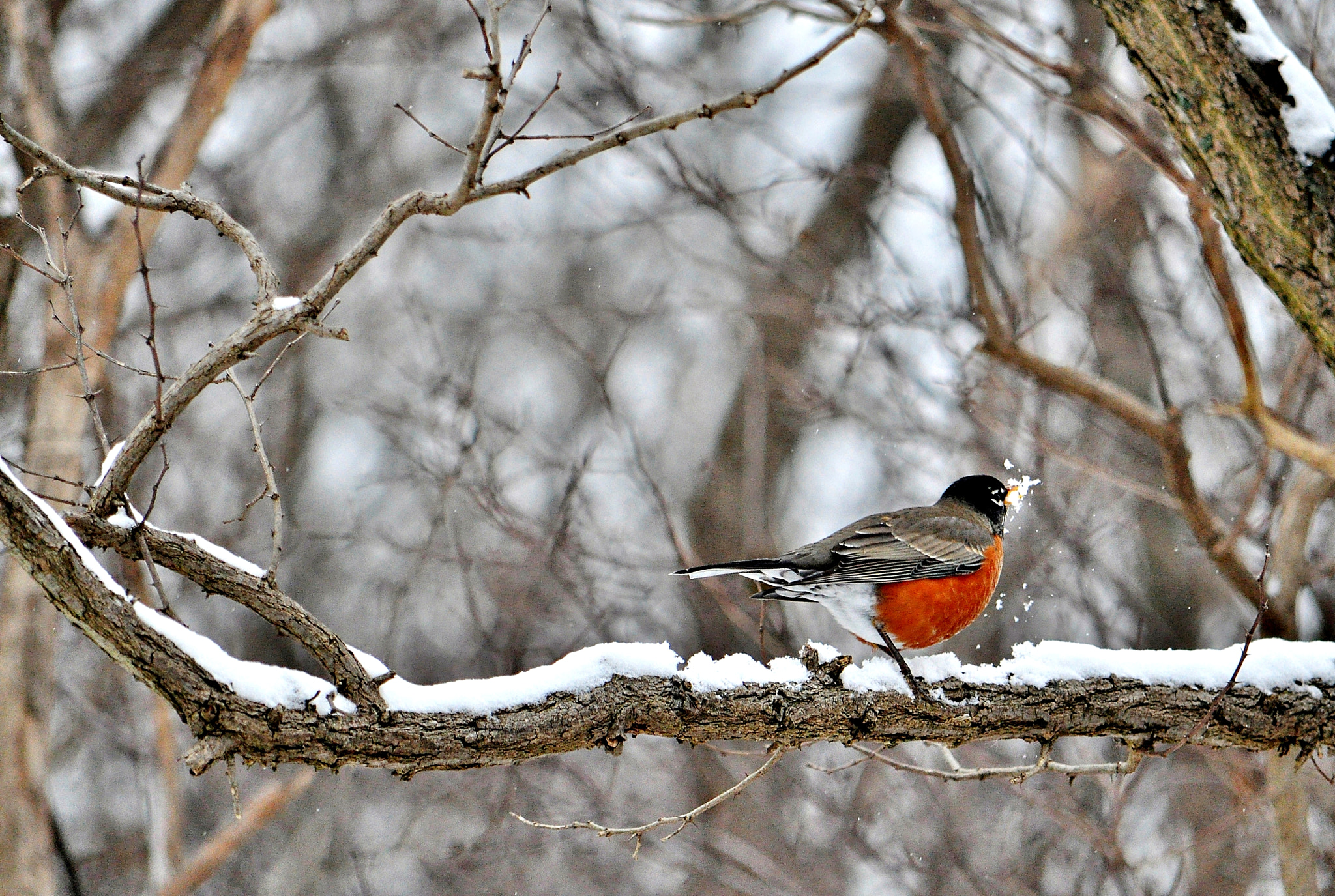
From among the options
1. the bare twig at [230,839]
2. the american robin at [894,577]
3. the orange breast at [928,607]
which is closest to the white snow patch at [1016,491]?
the american robin at [894,577]

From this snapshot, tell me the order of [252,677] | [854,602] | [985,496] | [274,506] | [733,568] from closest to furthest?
1. [252,677]
2. [274,506]
3. [733,568]
4. [854,602]
5. [985,496]

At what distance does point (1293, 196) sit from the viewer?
2.83m

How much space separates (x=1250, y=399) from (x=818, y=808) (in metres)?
3.52

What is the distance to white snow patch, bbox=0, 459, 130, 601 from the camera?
2359 mm

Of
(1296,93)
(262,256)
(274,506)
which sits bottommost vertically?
(274,506)

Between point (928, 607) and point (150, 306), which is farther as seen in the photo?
point (928, 607)

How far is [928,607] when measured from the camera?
398 centimetres

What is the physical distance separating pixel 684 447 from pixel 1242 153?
7.35 m

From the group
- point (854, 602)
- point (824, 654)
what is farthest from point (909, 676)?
point (854, 602)

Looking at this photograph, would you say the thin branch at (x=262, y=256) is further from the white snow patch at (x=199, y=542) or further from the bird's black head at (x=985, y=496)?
the bird's black head at (x=985, y=496)

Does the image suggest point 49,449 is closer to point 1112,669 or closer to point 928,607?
point 928,607

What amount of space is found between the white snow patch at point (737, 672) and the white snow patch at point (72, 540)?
4.49ft

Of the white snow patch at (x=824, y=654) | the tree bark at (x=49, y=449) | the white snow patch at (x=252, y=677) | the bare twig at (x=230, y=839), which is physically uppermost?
the tree bark at (x=49, y=449)

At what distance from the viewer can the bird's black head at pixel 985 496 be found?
4.95m
